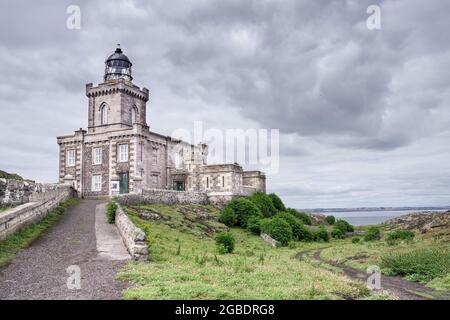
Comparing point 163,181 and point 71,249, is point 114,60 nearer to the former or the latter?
point 163,181

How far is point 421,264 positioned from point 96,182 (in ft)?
109

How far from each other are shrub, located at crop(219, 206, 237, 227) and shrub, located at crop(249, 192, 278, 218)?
678 centimetres

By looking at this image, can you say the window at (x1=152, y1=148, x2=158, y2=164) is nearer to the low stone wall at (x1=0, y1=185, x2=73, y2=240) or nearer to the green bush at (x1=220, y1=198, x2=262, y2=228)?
the green bush at (x1=220, y1=198, x2=262, y2=228)

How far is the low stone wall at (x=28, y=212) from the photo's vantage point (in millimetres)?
16487

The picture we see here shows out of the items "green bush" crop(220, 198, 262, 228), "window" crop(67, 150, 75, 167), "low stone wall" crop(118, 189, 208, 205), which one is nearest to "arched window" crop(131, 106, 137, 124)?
"window" crop(67, 150, 75, 167)

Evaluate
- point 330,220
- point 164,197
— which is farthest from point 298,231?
point 330,220

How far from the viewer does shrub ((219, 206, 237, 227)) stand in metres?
38.5

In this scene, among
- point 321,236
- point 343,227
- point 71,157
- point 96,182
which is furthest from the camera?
point 343,227

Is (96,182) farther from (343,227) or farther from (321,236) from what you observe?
(343,227)

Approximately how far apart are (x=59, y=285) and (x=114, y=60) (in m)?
39.9

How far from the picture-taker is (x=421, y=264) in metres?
20.4

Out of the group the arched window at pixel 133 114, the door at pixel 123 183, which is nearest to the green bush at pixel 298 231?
the door at pixel 123 183

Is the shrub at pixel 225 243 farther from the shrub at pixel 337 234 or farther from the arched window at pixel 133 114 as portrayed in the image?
the shrub at pixel 337 234
